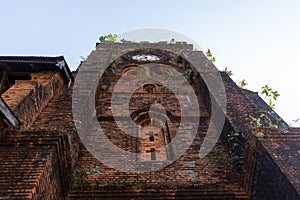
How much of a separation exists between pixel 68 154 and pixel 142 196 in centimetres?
161

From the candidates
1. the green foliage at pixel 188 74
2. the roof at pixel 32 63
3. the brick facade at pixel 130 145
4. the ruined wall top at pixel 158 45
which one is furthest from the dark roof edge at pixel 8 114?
the ruined wall top at pixel 158 45

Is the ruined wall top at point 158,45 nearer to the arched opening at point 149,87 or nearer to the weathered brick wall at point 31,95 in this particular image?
the arched opening at point 149,87

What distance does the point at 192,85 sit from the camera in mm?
12977

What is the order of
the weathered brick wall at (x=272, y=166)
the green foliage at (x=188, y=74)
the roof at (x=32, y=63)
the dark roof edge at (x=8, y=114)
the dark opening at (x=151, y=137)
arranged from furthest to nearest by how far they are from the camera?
the green foliage at (x=188, y=74) < the roof at (x=32, y=63) < the dark opening at (x=151, y=137) < the dark roof edge at (x=8, y=114) < the weathered brick wall at (x=272, y=166)

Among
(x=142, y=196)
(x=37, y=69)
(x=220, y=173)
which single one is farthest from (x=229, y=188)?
(x=37, y=69)

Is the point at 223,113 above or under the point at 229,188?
above

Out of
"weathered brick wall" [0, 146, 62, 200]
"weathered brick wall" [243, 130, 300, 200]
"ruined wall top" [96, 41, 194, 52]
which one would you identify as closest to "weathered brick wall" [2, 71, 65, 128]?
"weathered brick wall" [0, 146, 62, 200]

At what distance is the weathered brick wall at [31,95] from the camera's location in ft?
24.1

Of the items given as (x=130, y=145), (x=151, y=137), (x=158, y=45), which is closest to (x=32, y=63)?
(x=130, y=145)

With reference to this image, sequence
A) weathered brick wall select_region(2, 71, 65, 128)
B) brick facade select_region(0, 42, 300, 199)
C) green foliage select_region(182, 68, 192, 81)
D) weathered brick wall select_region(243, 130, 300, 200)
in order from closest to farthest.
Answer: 1. weathered brick wall select_region(243, 130, 300, 200)
2. brick facade select_region(0, 42, 300, 199)
3. weathered brick wall select_region(2, 71, 65, 128)
4. green foliage select_region(182, 68, 192, 81)

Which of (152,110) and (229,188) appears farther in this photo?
(152,110)

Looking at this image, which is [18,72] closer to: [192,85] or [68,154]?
[68,154]

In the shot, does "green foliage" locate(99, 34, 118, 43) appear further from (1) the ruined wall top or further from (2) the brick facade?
(2) the brick facade

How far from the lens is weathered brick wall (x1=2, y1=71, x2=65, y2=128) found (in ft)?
24.1
